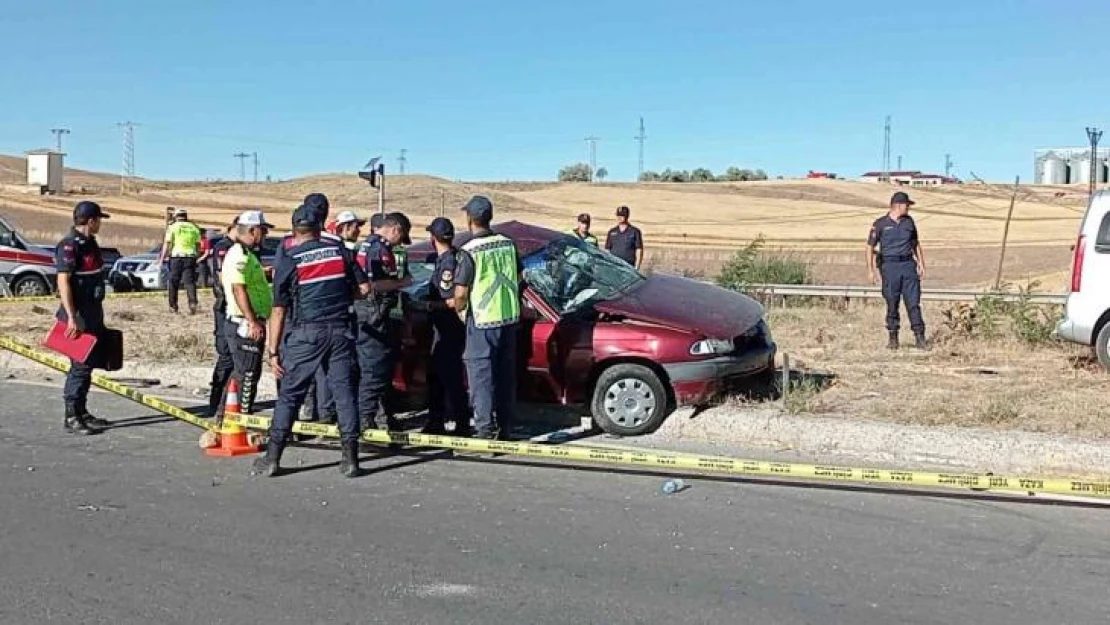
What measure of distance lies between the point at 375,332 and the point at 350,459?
3.03ft

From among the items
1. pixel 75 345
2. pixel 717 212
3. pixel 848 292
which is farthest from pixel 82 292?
pixel 717 212

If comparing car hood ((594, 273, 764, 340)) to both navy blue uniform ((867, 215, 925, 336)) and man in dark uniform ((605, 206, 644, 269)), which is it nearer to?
navy blue uniform ((867, 215, 925, 336))

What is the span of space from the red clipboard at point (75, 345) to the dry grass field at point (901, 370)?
232cm

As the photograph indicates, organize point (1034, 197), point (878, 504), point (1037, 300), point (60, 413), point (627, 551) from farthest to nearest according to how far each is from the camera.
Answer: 1. point (1034, 197)
2. point (1037, 300)
3. point (60, 413)
4. point (878, 504)
5. point (627, 551)

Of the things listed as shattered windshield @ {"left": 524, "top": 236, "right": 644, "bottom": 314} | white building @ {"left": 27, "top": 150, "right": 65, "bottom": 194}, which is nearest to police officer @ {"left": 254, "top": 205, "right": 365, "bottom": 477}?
shattered windshield @ {"left": 524, "top": 236, "right": 644, "bottom": 314}

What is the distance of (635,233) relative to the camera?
49.5 ft

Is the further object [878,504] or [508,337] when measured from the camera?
[508,337]

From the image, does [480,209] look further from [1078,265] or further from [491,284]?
[1078,265]

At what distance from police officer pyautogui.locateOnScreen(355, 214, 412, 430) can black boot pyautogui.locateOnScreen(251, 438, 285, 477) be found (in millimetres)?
703

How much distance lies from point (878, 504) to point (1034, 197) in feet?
232

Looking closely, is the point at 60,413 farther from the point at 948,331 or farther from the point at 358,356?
the point at 948,331

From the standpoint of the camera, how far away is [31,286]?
19953mm

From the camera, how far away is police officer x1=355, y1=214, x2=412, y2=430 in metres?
7.55

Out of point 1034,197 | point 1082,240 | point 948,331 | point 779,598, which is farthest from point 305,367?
point 1034,197
